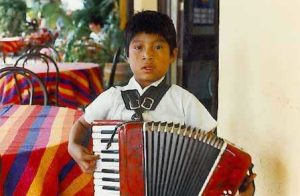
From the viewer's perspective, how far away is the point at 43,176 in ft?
4.77

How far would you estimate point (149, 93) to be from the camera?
4.38ft

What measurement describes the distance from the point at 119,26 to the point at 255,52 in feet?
14.9

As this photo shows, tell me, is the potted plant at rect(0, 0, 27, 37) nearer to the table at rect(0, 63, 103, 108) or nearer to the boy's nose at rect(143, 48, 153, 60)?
the table at rect(0, 63, 103, 108)

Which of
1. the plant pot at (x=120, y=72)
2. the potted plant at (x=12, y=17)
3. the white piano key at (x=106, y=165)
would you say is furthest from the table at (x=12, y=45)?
the white piano key at (x=106, y=165)

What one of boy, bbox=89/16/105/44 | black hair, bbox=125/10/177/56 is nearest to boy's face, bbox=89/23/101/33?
boy, bbox=89/16/105/44

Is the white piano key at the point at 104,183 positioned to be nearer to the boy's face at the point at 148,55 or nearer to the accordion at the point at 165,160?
the accordion at the point at 165,160

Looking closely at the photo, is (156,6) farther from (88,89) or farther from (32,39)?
(32,39)

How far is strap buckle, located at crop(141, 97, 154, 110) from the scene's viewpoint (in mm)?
1315

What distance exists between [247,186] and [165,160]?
211mm

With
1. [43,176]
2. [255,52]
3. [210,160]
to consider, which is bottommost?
[43,176]

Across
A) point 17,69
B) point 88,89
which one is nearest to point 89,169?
point 17,69

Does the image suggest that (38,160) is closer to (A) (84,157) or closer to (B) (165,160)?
(A) (84,157)

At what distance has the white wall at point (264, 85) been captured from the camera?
1165 millimetres

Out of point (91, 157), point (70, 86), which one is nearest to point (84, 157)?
point (91, 157)
